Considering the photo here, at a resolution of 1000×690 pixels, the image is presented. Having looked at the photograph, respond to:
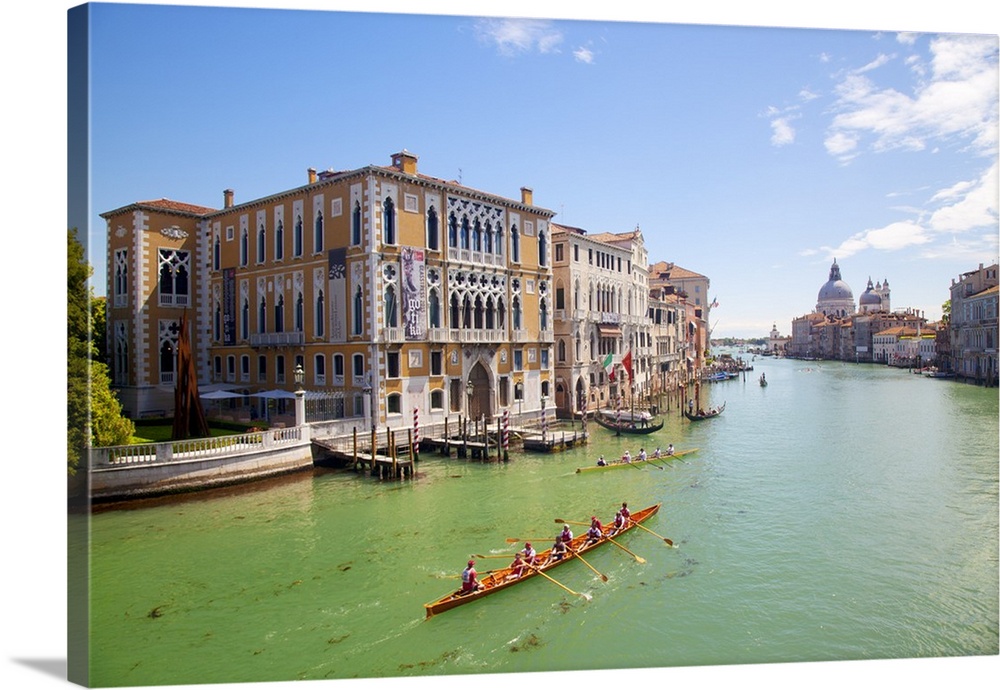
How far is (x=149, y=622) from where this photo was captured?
299 inches

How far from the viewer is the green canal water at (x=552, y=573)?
6941 millimetres

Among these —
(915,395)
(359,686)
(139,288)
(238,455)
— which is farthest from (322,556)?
(915,395)

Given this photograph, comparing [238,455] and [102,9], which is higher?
[102,9]

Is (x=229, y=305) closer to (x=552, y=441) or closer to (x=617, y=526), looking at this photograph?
(x=552, y=441)

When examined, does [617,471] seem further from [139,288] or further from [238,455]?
[139,288]

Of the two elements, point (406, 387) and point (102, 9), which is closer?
point (102, 9)

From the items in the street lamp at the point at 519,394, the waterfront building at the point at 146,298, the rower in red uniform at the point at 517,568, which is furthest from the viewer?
the street lamp at the point at 519,394

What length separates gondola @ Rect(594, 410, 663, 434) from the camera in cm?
2177

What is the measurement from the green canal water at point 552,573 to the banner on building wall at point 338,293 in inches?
153

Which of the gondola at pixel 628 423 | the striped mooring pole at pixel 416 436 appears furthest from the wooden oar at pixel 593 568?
the gondola at pixel 628 423

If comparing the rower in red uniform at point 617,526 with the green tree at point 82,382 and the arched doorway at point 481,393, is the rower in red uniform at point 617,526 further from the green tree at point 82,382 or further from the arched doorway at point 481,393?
the arched doorway at point 481,393

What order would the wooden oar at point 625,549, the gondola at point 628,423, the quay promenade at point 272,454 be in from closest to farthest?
the wooden oar at point 625,549 < the quay promenade at point 272,454 < the gondola at point 628,423

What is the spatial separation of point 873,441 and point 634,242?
1296 centimetres

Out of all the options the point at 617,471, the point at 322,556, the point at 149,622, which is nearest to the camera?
the point at 149,622
